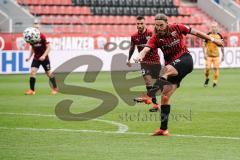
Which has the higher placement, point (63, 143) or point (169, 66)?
point (169, 66)

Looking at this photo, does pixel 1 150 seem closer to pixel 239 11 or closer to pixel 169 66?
pixel 169 66

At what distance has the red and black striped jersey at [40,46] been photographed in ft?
72.0

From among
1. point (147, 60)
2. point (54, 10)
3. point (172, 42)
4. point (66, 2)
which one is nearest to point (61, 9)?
point (54, 10)

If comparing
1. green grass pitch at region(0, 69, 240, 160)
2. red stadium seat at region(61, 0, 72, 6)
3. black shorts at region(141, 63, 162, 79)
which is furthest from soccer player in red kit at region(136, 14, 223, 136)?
red stadium seat at region(61, 0, 72, 6)

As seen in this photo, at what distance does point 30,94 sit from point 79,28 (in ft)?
65.3

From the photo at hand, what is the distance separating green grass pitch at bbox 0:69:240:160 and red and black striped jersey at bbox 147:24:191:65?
1397 millimetres

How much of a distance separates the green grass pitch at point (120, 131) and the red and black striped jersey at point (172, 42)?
140 cm

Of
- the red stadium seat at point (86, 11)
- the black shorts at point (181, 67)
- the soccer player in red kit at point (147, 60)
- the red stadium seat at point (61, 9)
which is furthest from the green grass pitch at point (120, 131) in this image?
the red stadium seat at point (86, 11)

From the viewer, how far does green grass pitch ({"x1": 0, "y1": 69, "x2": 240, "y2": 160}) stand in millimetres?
9828

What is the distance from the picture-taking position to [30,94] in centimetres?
2188

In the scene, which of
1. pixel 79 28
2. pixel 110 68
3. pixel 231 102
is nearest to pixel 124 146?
pixel 231 102

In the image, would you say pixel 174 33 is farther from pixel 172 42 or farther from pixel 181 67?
pixel 181 67

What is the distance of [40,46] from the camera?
22.0 metres

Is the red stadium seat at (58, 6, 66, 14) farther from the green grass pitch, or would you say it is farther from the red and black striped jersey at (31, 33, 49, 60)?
the green grass pitch
